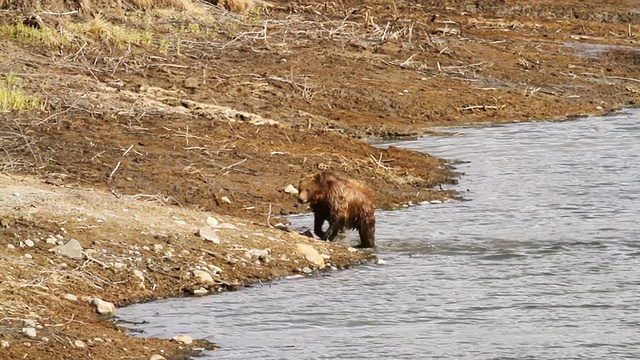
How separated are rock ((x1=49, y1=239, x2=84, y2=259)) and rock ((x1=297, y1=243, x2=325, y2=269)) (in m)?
1.79

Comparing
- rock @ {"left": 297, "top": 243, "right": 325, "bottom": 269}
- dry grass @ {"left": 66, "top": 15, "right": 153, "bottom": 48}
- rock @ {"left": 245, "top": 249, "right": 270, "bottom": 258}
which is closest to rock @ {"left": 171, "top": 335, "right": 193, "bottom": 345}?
rock @ {"left": 245, "top": 249, "right": 270, "bottom": 258}

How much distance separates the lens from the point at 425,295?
32.2 ft

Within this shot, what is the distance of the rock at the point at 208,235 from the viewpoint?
10266 mm

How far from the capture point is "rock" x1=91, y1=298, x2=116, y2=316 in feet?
29.1

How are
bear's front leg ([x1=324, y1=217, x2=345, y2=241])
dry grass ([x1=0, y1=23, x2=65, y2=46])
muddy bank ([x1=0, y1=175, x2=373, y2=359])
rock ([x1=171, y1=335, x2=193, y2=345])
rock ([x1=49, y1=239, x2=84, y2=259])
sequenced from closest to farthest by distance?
muddy bank ([x1=0, y1=175, x2=373, y2=359]), rock ([x1=171, y1=335, x2=193, y2=345]), rock ([x1=49, y1=239, x2=84, y2=259]), bear's front leg ([x1=324, y1=217, x2=345, y2=241]), dry grass ([x1=0, y1=23, x2=65, y2=46])

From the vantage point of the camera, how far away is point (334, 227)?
1119 cm

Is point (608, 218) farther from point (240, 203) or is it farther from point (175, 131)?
point (175, 131)

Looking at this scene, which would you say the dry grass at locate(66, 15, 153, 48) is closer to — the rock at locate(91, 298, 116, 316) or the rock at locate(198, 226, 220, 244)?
the rock at locate(198, 226, 220, 244)

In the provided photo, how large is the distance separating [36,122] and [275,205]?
8.98ft

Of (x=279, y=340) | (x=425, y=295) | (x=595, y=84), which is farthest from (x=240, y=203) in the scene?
(x=595, y=84)

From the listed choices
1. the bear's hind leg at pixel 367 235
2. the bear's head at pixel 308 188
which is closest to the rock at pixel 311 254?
the bear's head at pixel 308 188

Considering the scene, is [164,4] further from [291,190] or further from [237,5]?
[291,190]

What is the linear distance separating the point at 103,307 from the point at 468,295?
105 inches

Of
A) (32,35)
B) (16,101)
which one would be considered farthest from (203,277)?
(32,35)
